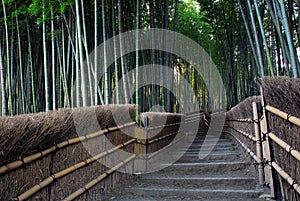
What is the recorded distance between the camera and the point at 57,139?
2.16 m

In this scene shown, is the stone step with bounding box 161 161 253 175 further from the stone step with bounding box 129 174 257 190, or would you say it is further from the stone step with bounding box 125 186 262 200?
the stone step with bounding box 125 186 262 200

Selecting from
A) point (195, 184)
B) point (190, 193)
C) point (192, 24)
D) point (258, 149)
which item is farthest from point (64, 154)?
point (192, 24)

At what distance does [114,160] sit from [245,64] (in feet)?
18.7

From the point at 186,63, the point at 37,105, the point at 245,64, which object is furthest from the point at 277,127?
the point at 186,63

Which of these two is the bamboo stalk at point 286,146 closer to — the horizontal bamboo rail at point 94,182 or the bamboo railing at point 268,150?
the bamboo railing at point 268,150

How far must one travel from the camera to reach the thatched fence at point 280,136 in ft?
5.98

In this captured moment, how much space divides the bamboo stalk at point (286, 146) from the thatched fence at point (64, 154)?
1.44m

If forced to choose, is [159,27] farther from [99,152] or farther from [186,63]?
[99,152]

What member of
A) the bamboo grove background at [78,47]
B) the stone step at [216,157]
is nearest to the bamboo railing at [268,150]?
the stone step at [216,157]

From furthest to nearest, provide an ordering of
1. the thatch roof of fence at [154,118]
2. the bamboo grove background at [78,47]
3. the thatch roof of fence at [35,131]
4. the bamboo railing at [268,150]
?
the bamboo grove background at [78,47], the thatch roof of fence at [154,118], the bamboo railing at [268,150], the thatch roof of fence at [35,131]

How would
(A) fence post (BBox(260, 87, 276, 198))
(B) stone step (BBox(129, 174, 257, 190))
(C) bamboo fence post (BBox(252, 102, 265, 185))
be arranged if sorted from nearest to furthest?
(A) fence post (BBox(260, 87, 276, 198)) → (C) bamboo fence post (BBox(252, 102, 265, 185)) → (B) stone step (BBox(129, 174, 257, 190))

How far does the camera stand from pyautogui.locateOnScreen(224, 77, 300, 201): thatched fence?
182 cm

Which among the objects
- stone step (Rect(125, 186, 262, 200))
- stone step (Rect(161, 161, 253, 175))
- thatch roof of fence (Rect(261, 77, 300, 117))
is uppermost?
thatch roof of fence (Rect(261, 77, 300, 117))

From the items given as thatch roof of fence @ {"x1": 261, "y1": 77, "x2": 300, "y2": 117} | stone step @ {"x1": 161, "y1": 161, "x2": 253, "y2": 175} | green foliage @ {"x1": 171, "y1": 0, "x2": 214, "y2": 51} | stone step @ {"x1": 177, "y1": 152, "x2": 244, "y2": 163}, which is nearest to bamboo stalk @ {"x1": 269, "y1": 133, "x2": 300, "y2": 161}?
thatch roof of fence @ {"x1": 261, "y1": 77, "x2": 300, "y2": 117}
